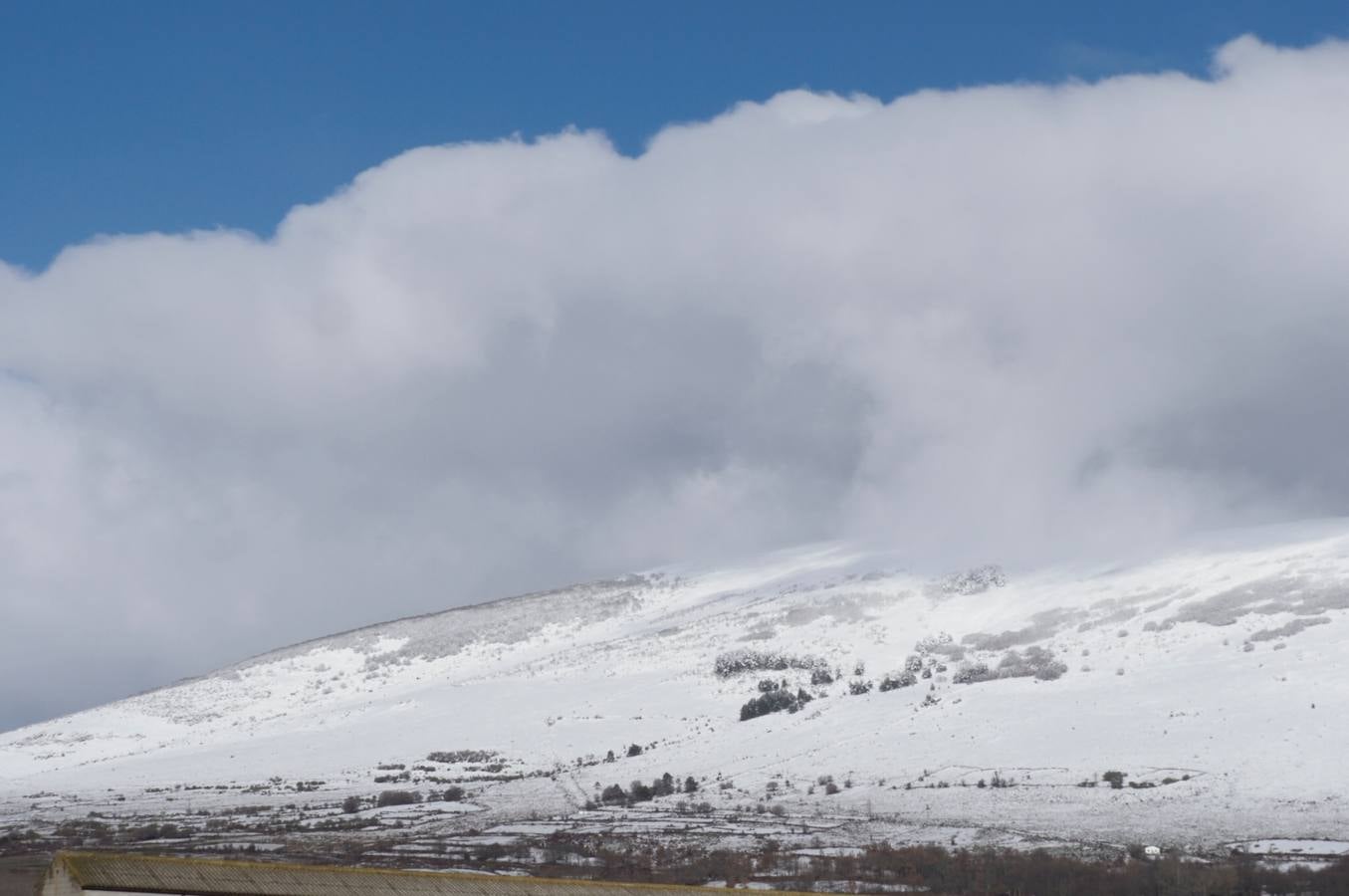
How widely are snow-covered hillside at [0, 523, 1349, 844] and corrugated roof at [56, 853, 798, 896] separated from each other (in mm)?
31661

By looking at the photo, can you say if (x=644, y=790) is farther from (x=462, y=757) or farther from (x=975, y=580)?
(x=975, y=580)

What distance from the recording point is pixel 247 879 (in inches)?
315

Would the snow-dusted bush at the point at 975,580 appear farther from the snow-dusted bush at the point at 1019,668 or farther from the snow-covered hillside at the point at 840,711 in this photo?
the snow-dusted bush at the point at 1019,668

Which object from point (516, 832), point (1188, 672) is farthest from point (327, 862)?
point (1188, 672)

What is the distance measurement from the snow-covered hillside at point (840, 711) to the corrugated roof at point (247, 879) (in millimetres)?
31661

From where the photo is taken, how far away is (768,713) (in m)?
65.3

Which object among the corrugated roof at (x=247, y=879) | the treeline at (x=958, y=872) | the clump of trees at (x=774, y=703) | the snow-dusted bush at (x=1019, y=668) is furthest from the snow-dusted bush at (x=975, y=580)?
the corrugated roof at (x=247, y=879)

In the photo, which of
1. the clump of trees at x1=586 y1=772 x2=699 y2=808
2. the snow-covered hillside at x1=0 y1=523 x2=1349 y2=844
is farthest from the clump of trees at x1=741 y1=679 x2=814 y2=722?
the clump of trees at x1=586 y1=772 x2=699 y2=808

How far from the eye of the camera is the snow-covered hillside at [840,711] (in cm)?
4350

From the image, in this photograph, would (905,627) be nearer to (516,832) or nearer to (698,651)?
(698,651)

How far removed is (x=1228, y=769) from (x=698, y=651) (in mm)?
47207

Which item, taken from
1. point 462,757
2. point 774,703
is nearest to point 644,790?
point 774,703

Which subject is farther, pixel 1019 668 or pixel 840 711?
pixel 1019 668

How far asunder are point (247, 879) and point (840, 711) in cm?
5677
